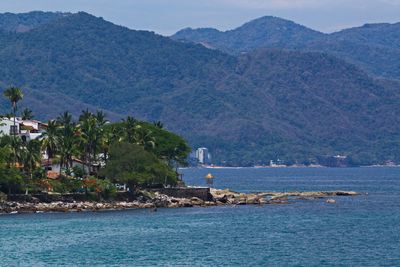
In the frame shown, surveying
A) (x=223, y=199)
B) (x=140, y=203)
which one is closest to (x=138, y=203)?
(x=140, y=203)

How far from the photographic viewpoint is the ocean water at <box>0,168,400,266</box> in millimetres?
98188

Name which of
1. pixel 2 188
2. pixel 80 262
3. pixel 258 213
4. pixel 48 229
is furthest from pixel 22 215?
pixel 80 262

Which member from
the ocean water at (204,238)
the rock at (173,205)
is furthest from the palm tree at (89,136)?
the ocean water at (204,238)

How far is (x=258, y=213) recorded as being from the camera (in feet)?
512

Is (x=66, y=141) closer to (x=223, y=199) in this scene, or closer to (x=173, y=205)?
(x=173, y=205)

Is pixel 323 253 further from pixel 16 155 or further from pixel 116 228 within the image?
pixel 16 155

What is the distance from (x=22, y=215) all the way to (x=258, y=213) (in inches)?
1438

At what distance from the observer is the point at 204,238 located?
117938mm

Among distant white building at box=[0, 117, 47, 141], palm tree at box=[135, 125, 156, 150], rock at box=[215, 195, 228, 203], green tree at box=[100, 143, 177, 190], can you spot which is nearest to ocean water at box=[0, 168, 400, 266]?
green tree at box=[100, 143, 177, 190]

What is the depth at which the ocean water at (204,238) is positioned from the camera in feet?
322

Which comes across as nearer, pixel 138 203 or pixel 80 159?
pixel 138 203

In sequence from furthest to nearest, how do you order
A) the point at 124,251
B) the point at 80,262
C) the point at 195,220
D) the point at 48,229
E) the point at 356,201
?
the point at 356,201 < the point at 195,220 < the point at 48,229 < the point at 124,251 < the point at 80,262

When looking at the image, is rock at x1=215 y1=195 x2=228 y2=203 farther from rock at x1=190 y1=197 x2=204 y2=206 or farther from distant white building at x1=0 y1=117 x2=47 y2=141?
distant white building at x1=0 y1=117 x2=47 y2=141

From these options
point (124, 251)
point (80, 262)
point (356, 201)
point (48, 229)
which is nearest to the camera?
point (80, 262)
